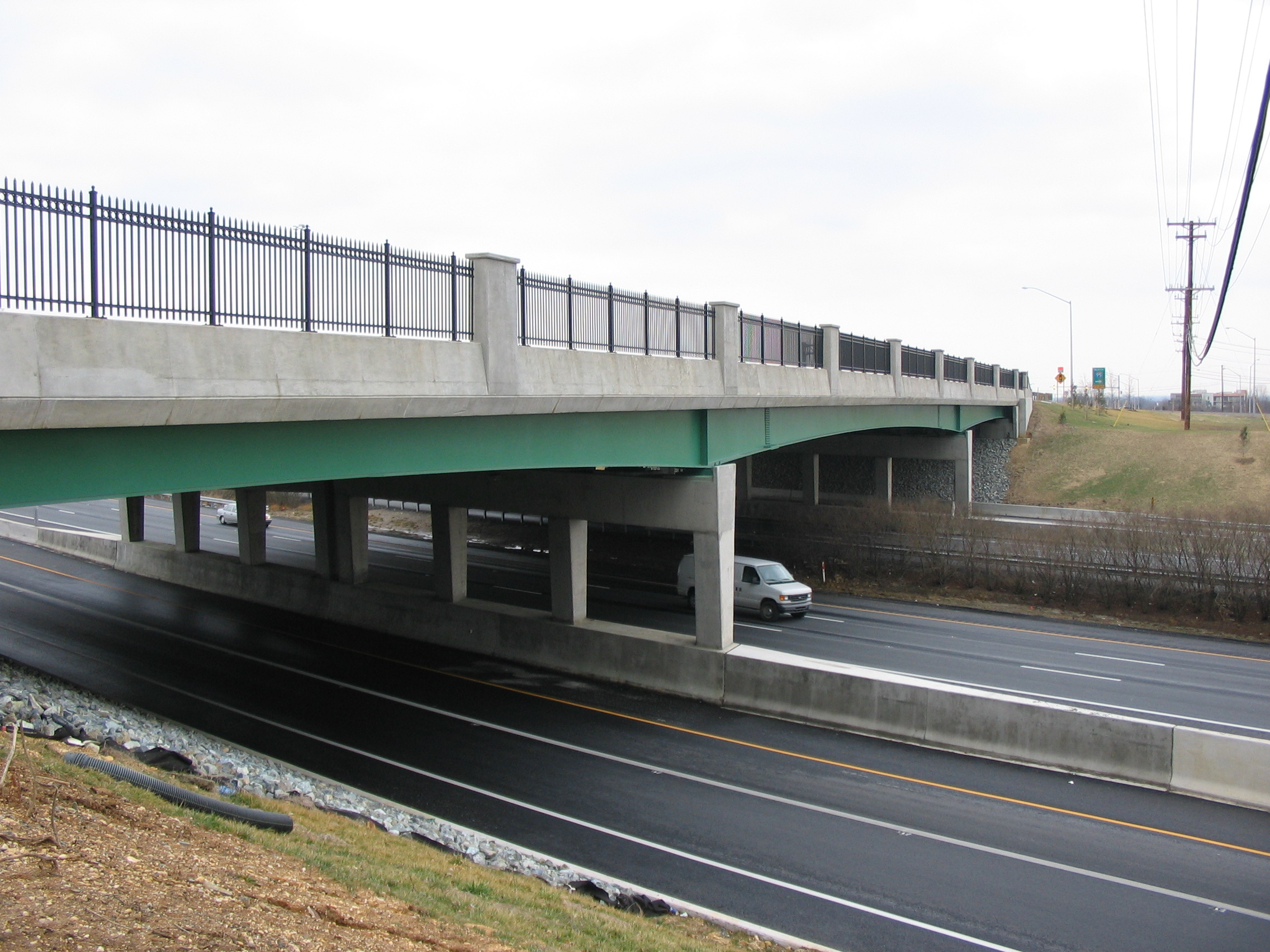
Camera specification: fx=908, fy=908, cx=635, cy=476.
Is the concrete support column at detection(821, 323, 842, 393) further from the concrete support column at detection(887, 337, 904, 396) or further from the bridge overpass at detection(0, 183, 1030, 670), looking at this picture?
the concrete support column at detection(887, 337, 904, 396)

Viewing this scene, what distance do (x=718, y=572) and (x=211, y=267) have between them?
41.2ft

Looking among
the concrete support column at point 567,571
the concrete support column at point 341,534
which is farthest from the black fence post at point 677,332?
the concrete support column at point 341,534

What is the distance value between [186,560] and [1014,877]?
29335 millimetres

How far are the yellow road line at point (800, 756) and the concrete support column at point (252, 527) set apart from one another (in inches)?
223

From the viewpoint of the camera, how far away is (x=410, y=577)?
34.2m

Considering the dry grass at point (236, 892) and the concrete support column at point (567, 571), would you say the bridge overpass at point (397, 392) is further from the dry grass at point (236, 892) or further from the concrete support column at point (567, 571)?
the dry grass at point (236, 892)

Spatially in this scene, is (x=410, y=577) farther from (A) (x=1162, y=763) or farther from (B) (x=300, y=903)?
(B) (x=300, y=903)

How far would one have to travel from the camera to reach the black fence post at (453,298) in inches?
539

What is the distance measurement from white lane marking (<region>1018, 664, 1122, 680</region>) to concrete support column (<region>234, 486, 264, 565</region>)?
75.8ft

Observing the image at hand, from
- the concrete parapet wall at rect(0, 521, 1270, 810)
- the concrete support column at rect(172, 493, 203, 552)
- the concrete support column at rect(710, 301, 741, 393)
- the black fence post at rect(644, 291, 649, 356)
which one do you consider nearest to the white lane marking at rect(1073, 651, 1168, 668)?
the concrete parapet wall at rect(0, 521, 1270, 810)

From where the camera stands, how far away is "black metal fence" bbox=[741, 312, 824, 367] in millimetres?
22578

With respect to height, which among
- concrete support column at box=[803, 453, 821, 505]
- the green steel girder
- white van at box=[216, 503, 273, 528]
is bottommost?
white van at box=[216, 503, 273, 528]

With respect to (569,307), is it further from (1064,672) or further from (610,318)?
(1064,672)

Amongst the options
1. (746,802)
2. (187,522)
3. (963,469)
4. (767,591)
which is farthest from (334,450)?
(963,469)
